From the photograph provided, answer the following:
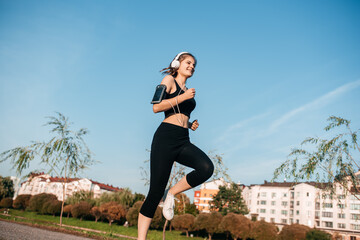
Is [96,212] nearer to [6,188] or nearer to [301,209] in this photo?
[6,188]

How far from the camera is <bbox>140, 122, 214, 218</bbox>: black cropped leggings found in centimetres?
239

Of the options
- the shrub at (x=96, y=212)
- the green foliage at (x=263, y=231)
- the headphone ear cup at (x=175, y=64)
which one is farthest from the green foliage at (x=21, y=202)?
the headphone ear cup at (x=175, y=64)

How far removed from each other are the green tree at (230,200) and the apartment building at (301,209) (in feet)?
22.3

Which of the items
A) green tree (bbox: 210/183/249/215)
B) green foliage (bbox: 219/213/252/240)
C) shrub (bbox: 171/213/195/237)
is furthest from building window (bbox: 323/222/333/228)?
shrub (bbox: 171/213/195/237)

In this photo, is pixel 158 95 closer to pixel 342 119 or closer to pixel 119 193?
pixel 342 119

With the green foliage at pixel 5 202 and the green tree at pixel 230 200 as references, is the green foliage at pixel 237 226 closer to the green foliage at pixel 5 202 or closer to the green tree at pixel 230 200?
the green tree at pixel 230 200

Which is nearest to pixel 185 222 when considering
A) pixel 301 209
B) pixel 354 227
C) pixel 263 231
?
pixel 263 231

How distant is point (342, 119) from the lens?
13008 mm

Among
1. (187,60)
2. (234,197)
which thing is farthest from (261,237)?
(234,197)

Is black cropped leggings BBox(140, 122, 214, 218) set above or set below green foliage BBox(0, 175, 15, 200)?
above

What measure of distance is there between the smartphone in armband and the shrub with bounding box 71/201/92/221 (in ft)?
118

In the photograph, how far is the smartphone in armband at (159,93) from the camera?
2371 mm

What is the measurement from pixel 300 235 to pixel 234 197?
130 ft

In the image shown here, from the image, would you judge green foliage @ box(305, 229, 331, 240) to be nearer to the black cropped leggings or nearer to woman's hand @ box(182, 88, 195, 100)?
the black cropped leggings
